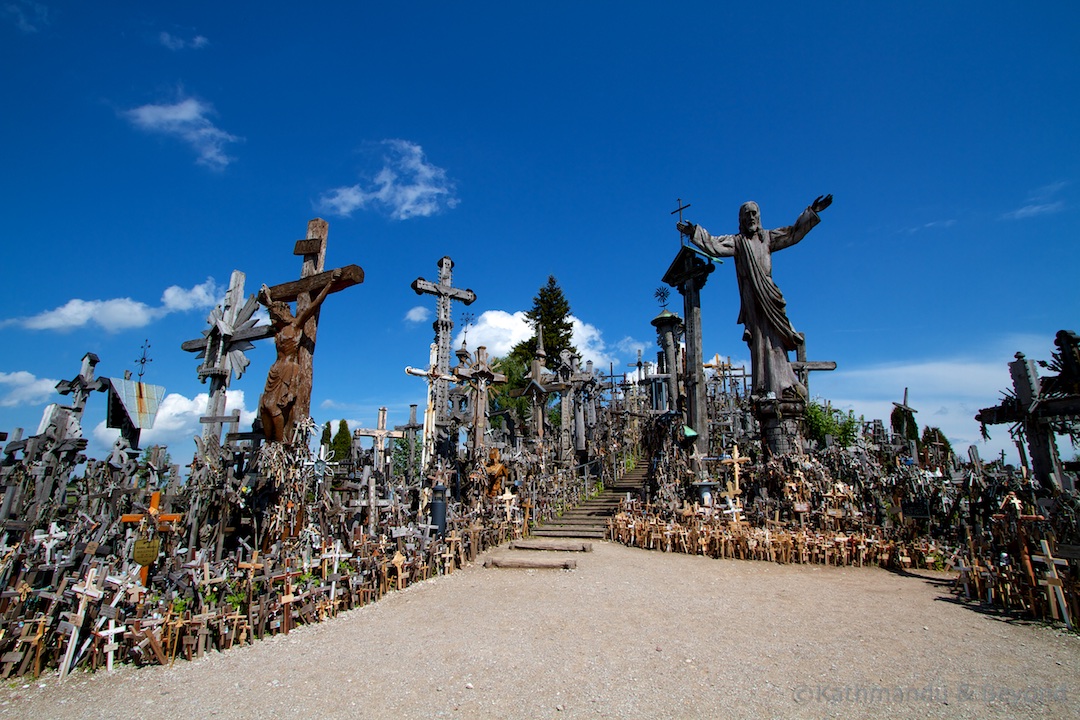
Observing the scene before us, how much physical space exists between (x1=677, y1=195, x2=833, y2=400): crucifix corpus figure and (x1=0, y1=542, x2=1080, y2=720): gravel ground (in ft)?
24.6

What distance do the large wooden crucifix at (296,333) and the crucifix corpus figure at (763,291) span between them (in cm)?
1067

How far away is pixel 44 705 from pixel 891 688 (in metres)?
6.73

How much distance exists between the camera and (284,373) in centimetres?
753

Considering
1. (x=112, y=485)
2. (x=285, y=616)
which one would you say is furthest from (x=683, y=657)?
(x=112, y=485)

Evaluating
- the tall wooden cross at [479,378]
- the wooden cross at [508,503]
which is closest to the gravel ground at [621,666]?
the wooden cross at [508,503]

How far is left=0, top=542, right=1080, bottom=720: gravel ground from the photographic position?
13.2ft

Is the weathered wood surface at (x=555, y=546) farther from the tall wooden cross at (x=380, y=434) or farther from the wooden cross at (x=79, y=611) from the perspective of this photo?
the wooden cross at (x=79, y=611)

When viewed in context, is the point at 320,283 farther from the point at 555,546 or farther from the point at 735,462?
the point at 735,462

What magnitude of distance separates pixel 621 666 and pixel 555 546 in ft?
21.8

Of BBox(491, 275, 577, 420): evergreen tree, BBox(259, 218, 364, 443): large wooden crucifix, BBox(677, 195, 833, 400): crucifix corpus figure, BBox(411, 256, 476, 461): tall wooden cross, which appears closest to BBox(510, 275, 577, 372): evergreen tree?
BBox(491, 275, 577, 420): evergreen tree

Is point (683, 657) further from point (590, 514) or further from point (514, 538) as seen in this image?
point (590, 514)

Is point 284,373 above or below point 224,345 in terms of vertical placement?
below

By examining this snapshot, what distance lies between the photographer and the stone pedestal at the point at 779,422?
43.9ft

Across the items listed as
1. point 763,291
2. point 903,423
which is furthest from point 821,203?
point 903,423
